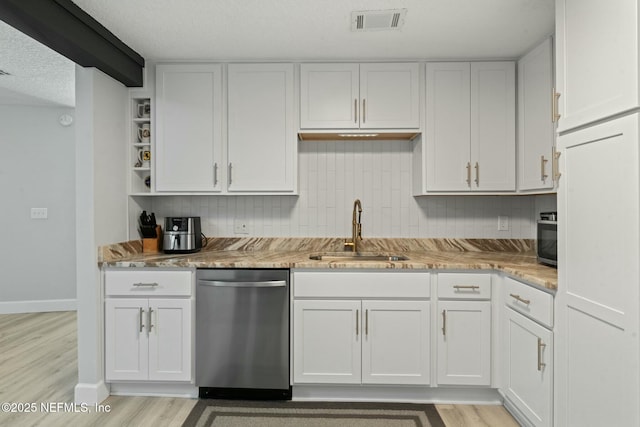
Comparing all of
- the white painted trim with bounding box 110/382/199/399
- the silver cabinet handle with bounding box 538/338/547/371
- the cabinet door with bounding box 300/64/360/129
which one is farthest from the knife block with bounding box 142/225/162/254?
the silver cabinet handle with bounding box 538/338/547/371

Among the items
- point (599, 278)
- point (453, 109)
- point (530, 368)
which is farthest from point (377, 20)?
point (530, 368)

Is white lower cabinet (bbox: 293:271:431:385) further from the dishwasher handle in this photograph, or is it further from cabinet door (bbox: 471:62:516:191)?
cabinet door (bbox: 471:62:516:191)

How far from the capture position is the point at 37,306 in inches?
177

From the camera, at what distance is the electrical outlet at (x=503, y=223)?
3.06 meters

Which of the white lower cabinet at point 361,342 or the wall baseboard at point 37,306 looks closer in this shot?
the white lower cabinet at point 361,342

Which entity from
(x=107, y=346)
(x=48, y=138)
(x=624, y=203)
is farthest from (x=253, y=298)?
(x=48, y=138)

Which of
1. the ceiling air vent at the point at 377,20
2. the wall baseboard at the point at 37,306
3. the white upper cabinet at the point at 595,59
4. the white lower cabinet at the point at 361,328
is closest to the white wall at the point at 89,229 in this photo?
the white lower cabinet at the point at 361,328

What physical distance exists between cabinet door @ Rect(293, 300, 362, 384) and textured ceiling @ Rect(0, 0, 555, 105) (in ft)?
5.46

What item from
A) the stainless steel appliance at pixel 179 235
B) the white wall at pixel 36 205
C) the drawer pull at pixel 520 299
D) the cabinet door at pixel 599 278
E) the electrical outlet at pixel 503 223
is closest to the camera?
the cabinet door at pixel 599 278

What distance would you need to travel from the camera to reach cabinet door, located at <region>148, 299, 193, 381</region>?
2.47 metres

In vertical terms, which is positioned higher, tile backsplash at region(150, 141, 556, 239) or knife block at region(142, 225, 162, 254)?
tile backsplash at region(150, 141, 556, 239)

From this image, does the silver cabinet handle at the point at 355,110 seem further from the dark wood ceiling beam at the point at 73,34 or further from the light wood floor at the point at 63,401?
the light wood floor at the point at 63,401

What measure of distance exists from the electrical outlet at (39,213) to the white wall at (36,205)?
0.04 m

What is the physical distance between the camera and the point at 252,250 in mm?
3062
